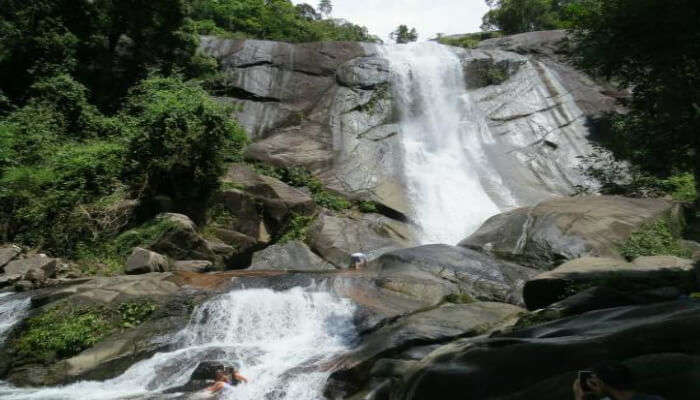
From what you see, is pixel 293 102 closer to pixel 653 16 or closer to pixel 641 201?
pixel 641 201

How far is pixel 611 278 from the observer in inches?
354

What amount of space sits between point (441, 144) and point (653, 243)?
41.8 ft

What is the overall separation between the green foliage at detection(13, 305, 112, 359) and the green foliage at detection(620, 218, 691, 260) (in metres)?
12.4

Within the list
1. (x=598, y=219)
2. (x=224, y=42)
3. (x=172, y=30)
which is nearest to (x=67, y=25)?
(x=172, y=30)

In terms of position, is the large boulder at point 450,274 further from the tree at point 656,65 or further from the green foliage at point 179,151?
the green foliage at point 179,151

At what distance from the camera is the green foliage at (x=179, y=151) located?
16.9m

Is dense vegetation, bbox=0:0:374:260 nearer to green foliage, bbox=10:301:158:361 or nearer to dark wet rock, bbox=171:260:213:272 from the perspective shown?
dark wet rock, bbox=171:260:213:272

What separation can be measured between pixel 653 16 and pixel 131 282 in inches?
438

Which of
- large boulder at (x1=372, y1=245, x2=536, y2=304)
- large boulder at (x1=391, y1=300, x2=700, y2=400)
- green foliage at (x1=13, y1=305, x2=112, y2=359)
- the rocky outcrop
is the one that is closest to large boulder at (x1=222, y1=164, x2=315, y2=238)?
large boulder at (x1=372, y1=245, x2=536, y2=304)

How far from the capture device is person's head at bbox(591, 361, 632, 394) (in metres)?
3.59

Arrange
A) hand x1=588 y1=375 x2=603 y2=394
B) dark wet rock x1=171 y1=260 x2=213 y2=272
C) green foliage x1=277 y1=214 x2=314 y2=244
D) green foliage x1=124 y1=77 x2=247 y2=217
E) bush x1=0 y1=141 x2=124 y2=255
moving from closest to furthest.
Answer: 1. hand x1=588 y1=375 x2=603 y2=394
2. dark wet rock x1=171 y1=260 x2=213 y2=272
3. bush x1=0 y1=141 x2=124 y2=255
4. green foliage x1=124 y1=77 x2=247 y2=217
5. green foliage x1=277 y1=214 x2=314 y2=244

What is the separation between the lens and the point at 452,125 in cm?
2628

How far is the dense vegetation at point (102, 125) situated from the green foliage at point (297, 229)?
2.14 m

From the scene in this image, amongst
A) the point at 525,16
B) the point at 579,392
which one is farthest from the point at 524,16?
the point at 579,392
